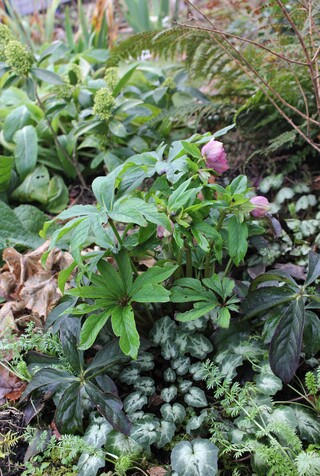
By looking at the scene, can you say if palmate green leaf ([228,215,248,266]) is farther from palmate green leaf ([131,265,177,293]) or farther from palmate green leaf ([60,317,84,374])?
palmate green leaf ([60,317,84,374])

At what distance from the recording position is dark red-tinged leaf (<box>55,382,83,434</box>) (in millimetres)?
1248

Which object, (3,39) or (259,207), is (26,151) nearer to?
(3,39)

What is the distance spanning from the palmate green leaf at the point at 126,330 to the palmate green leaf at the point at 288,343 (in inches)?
13.8

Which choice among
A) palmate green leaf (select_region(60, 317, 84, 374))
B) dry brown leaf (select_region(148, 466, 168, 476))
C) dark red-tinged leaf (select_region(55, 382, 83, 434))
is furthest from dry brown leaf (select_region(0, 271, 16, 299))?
dry brown leaf (select_region(148, 466, 168, 476))

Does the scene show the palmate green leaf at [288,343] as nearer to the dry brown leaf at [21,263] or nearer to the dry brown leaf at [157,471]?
the dry brown leaf at [157,471]

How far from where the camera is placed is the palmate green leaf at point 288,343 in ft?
3.91

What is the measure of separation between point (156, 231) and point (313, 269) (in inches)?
17.1

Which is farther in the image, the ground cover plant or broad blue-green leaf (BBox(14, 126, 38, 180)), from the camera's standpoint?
broad blue-green leaf (BBox(14, 126, 38, 180))

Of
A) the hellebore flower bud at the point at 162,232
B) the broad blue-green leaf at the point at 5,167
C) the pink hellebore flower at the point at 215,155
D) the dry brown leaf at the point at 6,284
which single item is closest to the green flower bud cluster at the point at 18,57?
the broad blue-green leaf at the point at 5,167

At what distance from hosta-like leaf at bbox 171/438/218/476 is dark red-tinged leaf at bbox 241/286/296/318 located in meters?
0.36

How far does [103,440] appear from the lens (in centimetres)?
123

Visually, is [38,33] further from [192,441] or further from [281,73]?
[192,441]

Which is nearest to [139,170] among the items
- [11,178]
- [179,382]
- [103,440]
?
[179,382]

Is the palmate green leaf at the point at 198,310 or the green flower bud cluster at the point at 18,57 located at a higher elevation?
the green flower bud cluster at the point at 18,57
